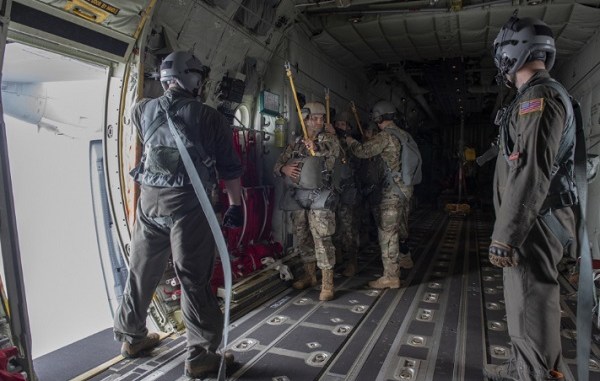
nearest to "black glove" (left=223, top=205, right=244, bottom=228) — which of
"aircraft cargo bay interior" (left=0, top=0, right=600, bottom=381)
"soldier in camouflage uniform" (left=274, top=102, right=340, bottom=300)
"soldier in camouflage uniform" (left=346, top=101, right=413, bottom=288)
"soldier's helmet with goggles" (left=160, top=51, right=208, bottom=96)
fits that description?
"aircraft cargo bay interior" (left=0, top=0, right=600, bottom=381)

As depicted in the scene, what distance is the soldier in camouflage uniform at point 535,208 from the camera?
192 centimetres

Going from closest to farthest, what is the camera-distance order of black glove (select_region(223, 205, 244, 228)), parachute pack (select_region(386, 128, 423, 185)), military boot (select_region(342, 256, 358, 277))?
black glove (select_region(223, 205, 244, 228)), parachute pack (select_region(386, 128, 423, 185)), military boot (select_region(342, 256, 358, 277))

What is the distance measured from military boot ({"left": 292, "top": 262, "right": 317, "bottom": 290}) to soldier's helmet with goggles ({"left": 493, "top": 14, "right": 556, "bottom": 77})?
292cm

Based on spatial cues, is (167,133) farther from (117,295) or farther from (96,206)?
(117,295)

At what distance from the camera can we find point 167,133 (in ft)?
8.30

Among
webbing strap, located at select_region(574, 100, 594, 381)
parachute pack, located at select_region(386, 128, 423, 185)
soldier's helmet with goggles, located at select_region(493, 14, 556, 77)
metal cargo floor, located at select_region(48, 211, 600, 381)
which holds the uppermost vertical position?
soldier's helmet with goggles, located at select_region(493, 14, 556, 77)

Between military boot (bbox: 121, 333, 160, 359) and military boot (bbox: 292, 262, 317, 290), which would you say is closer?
military boot (bbox: 121, 333, 160, 359)

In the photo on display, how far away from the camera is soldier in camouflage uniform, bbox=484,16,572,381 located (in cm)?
192

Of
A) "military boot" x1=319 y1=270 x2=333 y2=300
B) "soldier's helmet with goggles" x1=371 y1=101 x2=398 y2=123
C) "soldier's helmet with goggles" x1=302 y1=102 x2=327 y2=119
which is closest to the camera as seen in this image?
"military boot" x1=319 y1=270 x2=333 y2=300

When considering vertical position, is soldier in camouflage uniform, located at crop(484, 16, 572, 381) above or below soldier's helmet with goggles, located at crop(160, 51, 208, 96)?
below

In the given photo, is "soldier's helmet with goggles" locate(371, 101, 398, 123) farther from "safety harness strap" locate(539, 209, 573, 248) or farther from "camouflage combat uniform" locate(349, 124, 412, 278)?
"safety harness strap" locate(539, 209, 573, 248)

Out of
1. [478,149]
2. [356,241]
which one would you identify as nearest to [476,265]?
[356,241]

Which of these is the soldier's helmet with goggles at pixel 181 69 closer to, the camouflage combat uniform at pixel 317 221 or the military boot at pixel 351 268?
the camouflage combat uniform at pixel 317 221

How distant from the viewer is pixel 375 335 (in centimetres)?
317
